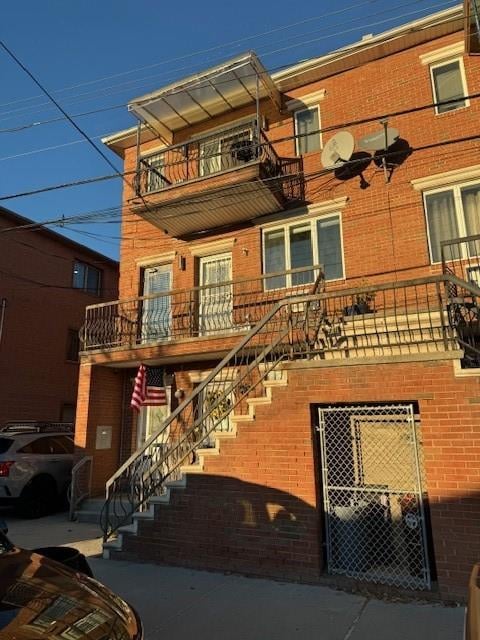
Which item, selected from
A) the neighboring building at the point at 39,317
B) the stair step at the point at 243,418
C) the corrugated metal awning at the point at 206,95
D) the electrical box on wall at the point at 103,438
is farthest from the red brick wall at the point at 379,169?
the neighboring building at the point at 39,317

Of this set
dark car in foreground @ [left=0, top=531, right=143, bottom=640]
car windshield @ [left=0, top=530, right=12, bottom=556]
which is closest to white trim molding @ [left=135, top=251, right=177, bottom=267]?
car windshield @ [left=0, top=530, right=12, bottom=556]

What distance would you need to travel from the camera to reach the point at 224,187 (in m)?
10.4

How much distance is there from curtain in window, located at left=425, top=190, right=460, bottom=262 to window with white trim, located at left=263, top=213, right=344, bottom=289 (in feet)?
6.10

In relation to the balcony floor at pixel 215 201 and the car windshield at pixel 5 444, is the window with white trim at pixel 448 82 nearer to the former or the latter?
the balcony floor at pixel 215 201

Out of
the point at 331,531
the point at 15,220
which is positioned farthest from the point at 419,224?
the point at 15,220

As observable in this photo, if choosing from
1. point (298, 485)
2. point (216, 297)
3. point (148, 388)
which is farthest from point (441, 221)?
point (148, 388)

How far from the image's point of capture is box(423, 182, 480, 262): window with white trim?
9.20 metres

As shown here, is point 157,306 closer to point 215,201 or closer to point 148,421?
point 148,421

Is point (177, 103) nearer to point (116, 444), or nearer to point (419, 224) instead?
→ point (419, 224)

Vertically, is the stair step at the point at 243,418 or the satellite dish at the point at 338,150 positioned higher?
the satellite dish at the point at 338,150

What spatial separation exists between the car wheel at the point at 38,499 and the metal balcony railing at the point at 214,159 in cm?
→ 708

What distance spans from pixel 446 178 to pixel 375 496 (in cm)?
663

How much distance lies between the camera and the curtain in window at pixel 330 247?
33.8 feet

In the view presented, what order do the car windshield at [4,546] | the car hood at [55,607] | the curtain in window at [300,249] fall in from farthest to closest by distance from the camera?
the curtain in window at [300,249]
the car windshield at [4,546]
the car hood at [55,607]
